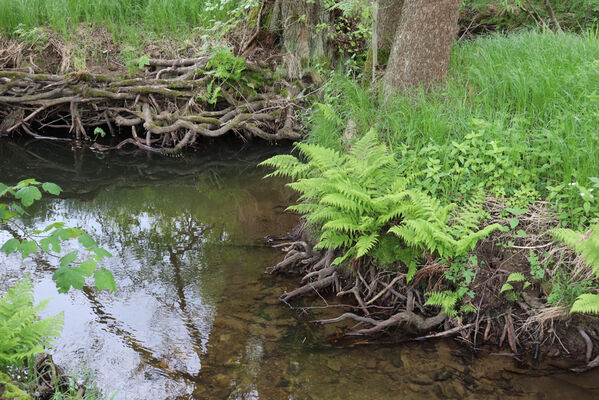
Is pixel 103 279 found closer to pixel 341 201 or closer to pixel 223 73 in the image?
pixel 341 201

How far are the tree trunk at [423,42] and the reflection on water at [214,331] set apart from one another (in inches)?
101

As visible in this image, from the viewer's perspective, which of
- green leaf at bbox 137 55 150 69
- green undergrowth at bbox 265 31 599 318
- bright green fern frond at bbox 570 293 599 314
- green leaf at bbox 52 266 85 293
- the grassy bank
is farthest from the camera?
the grassy bank

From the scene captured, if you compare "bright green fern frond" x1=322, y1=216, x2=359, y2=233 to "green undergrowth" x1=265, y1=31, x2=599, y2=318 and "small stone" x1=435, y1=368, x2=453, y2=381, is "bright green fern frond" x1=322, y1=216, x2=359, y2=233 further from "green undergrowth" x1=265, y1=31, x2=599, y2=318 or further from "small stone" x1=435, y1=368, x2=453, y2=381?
"small stone" x1=435, y1=368, x2=453, y2=381

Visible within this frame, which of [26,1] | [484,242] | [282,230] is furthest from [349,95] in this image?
[26,1]

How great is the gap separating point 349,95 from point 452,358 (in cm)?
381

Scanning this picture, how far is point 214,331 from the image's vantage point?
15.1 feet

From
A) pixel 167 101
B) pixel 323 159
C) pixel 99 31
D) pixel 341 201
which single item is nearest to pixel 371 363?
pixel 341 201

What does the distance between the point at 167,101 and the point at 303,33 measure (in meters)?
3.20

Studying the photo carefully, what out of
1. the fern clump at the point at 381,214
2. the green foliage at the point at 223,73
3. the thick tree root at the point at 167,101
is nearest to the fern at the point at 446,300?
the fern clump at the point at 381,214

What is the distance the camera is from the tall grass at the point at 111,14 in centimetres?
1096

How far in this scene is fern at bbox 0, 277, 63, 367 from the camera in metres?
3.29

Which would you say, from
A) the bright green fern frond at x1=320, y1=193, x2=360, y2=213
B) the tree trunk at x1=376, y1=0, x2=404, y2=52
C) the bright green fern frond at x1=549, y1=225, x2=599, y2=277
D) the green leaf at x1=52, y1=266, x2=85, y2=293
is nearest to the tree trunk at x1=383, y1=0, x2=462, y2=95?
the tree trunk at x1=376, y1=0, x2=404, y2=52

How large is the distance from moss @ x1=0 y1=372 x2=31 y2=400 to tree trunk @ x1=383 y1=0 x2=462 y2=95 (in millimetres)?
4866

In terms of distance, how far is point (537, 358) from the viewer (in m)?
4.12
